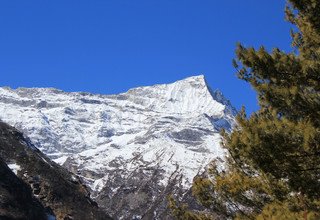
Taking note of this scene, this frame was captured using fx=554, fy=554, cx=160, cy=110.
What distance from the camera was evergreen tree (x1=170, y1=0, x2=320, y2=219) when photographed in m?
13.2

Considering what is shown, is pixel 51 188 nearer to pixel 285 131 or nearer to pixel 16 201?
pixel 16 201

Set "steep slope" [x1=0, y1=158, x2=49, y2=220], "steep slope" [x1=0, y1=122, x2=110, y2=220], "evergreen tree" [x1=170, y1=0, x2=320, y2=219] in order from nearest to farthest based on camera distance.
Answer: "evergreen tree" [x1=170, y1=0, x2=320, y2=219]
"steep slope" [x1=0, y1=158, x2=49, y2=220]
"steep slope" [x1=0, y1=122, x2=110, y2=220]

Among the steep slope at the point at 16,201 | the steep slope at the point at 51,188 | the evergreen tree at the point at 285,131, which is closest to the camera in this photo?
the evergreen tree at the point at 285,131

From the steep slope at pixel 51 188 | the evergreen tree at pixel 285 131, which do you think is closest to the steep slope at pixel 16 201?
the steep slope at pixel 51 188

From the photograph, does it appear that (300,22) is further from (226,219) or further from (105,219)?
(105,219)

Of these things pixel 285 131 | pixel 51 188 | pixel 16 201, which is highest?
pixel 51 188

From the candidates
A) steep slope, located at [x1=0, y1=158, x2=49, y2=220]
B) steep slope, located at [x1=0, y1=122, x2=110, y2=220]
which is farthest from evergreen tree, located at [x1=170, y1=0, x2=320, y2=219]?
steep slope, located at [x1=0, y1=122, x2=110, y2=220]

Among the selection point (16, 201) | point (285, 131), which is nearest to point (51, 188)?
point (16, 201)

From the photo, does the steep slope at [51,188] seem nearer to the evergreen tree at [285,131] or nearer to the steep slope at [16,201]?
the steep slope at [16,201]

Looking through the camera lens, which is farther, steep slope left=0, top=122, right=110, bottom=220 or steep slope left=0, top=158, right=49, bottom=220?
steep slope left=0, top=122, right=110, bottom=220

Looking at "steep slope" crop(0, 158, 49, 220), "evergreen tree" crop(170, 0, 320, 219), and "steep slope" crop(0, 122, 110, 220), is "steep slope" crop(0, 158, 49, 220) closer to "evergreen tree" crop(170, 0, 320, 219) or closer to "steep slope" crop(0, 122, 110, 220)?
"steep slope" crop(0, 122, 110, 220)

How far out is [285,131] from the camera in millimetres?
13188

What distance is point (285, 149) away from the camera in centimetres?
1333

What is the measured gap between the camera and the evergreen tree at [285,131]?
43.3ft
